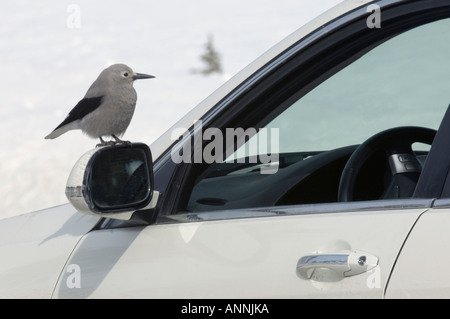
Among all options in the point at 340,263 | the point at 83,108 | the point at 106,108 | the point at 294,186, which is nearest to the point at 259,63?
the point at 294,186

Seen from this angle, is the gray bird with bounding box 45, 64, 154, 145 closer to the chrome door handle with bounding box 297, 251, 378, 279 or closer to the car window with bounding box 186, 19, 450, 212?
the car window with bounding box 186, 19, 450, 212

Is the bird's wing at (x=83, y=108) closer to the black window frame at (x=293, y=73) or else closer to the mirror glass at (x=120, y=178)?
the black window frame at (x=293, y=73)

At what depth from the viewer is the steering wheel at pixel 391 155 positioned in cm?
308

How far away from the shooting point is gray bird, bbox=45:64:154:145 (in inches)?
144

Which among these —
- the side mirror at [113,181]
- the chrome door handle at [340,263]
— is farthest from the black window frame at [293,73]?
the chrome door handle at [340,263]

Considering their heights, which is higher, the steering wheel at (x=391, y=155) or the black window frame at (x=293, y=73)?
the black window frame at (x=293, y=73)

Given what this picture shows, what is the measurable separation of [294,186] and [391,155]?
1.06ft

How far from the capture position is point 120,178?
282cm

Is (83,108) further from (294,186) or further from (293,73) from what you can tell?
(293,73)

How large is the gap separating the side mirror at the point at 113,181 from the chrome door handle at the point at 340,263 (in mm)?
542

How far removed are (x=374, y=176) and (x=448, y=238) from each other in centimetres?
92
